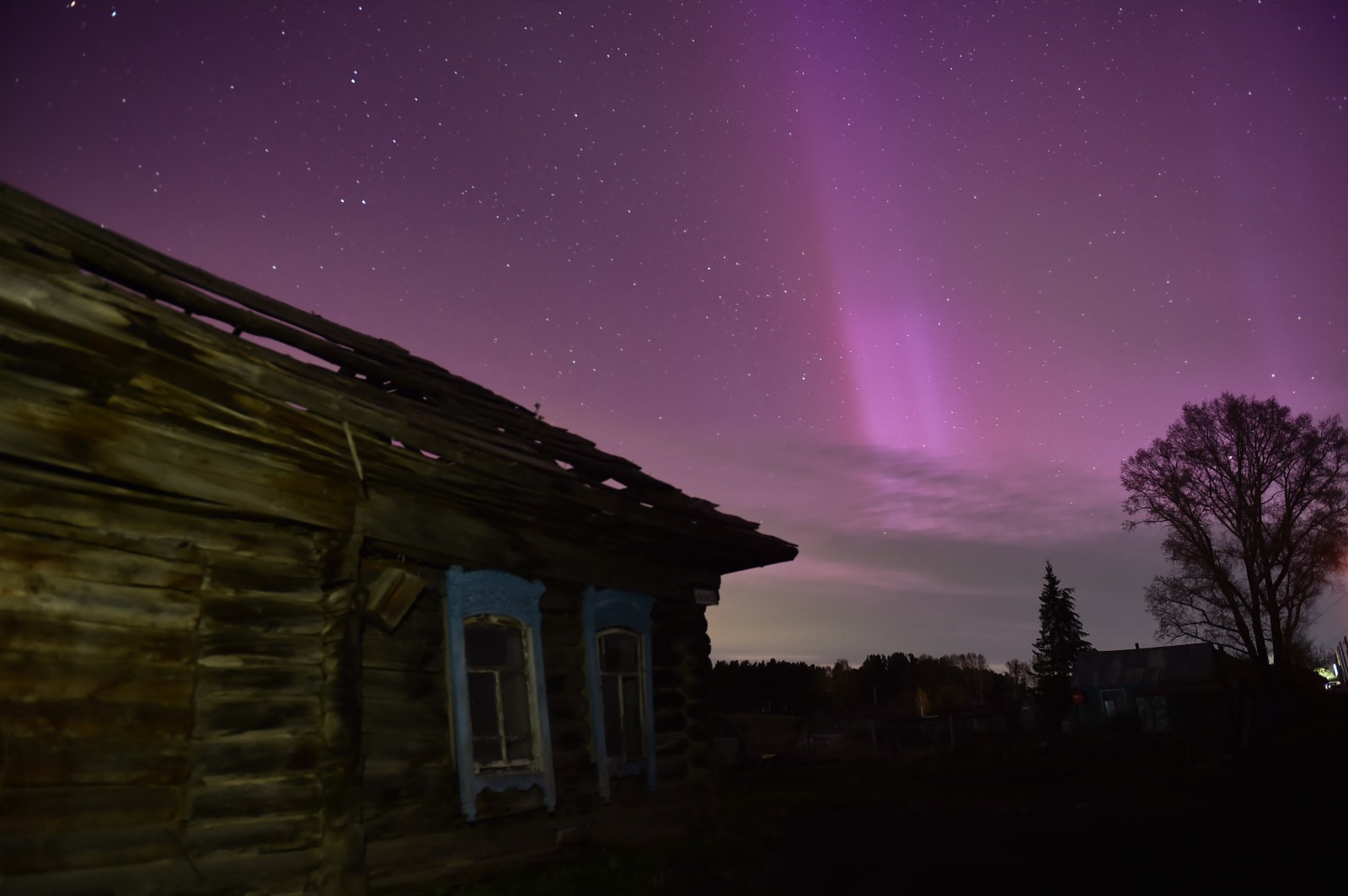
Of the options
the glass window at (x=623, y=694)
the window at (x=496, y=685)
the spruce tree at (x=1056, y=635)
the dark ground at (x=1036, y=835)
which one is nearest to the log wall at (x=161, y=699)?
the window at (x=496, y=685)

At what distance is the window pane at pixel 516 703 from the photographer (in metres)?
8.37

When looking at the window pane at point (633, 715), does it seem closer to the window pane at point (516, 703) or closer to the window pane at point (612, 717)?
the window pane at point (612, 717)

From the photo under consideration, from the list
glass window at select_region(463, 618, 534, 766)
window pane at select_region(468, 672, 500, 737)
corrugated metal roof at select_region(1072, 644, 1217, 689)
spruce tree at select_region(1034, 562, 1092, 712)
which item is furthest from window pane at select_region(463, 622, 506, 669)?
spruce tree at select_region(1034, 562, 1092, 712)

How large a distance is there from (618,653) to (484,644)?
7.27ft

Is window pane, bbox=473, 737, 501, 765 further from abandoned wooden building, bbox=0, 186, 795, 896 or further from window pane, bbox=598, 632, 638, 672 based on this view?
window pane, bbox=598, 632, 638, 672

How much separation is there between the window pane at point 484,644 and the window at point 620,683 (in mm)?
1077

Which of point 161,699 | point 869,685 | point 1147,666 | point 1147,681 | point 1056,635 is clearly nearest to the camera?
point 161,699

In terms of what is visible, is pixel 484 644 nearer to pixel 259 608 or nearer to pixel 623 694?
pixel 623 694

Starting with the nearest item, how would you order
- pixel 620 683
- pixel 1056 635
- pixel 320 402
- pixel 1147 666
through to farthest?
pixel 320 402, pixel 620 683, pixel 1147 666, pixel 1056 635

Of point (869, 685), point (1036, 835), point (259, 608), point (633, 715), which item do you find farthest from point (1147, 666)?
point (869, 685)

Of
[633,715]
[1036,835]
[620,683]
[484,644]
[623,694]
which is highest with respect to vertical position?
[484,644]

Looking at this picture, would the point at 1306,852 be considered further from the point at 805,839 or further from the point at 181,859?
the point at 181,859

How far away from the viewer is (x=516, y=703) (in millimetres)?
8445

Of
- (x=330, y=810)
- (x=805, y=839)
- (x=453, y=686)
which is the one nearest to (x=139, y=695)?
(x=330, y=810)
